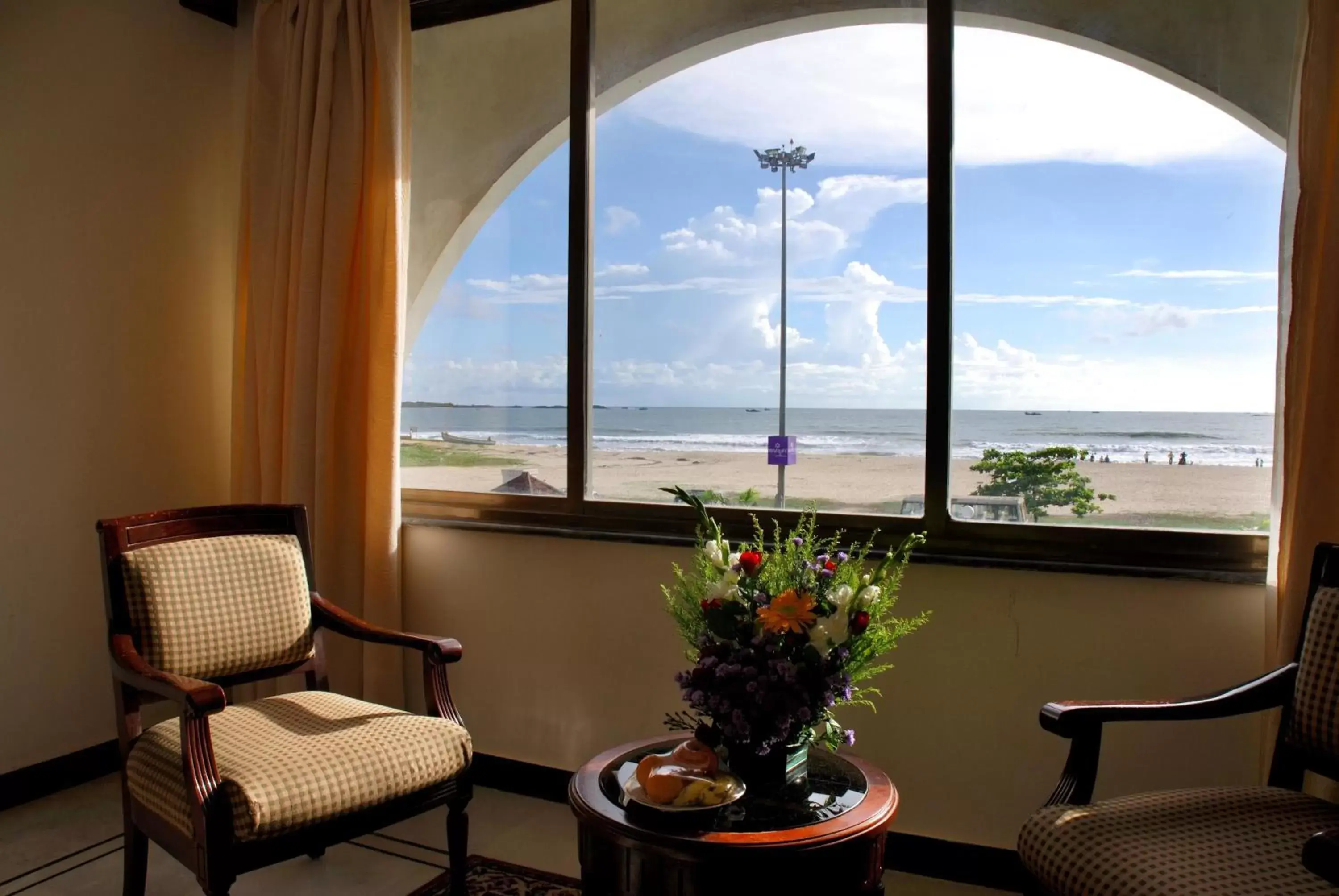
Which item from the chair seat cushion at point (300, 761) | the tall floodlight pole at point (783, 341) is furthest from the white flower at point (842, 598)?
the tall floodlight pole at point (783, 341)

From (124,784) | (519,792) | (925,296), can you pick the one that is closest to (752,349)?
(925,296)

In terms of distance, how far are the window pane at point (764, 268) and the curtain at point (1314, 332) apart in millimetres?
852

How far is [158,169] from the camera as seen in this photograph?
3367 mm

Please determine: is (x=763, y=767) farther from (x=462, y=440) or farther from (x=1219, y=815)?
(x=462, y=440)

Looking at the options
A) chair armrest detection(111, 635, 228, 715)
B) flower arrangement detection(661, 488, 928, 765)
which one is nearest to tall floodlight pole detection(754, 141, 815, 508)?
flower arrangement detection(661, 488, 928, 765)

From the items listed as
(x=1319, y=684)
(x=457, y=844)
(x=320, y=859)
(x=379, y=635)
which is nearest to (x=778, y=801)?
(x=457, y=844)

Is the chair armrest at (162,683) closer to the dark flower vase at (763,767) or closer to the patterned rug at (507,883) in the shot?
the patterned rug at (507,883)

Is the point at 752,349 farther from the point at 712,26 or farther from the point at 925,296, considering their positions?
the point at 712,26

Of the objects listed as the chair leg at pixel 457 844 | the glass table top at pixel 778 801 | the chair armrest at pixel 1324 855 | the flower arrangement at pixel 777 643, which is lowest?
the chair leg at pixel 457 844

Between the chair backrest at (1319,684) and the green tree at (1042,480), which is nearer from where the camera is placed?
the chair backrest at (1319,684)

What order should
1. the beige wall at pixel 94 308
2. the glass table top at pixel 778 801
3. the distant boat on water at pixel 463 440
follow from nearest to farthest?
the glass table top at pixel 778 801 < the beige wall at pixel 94 308 < the distant boat on water at pixel 463 440

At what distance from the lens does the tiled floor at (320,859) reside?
2480 mm

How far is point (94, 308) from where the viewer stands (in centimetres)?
317

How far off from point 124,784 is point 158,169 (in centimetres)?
211
